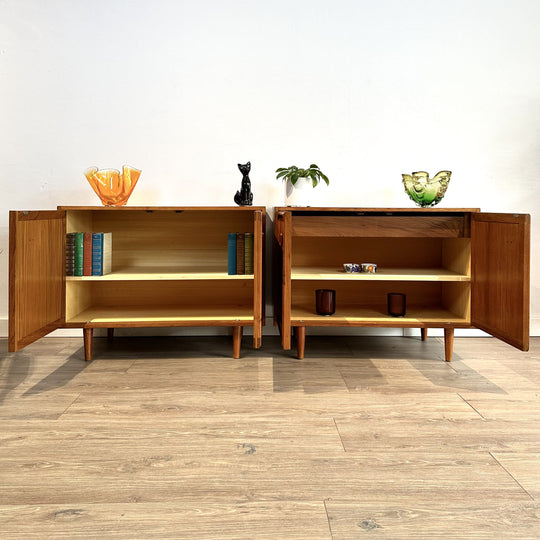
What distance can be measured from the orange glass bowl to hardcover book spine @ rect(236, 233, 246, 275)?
1.81 feet

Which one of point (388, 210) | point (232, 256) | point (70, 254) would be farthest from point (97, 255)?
point (388, 210)

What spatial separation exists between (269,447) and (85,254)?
1220 mm

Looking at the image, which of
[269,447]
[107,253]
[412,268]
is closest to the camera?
[269,447]

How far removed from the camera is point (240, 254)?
6.72 feet

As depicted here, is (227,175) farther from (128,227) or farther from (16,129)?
(16,129)

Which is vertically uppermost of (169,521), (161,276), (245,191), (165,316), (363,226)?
(245,191)

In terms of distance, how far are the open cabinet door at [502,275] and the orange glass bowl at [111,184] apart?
4.88 ft

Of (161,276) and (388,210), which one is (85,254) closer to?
(161,276)

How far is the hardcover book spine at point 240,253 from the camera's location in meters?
2.04

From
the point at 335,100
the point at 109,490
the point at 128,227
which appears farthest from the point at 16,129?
the point at 109,490

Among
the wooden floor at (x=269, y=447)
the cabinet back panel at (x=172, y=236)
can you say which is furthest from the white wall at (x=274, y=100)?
the wooden floor at (x=269, y=447)

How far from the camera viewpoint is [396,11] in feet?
7.81

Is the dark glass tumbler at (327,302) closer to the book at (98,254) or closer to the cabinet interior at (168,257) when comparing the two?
the cabinet interior at (168,257)

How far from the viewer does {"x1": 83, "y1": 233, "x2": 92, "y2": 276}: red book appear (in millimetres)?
1994
